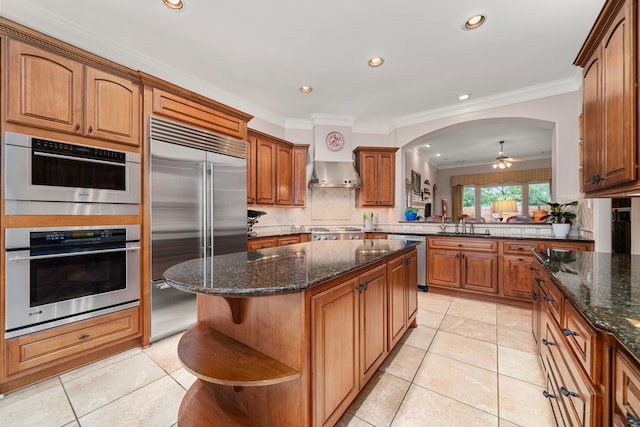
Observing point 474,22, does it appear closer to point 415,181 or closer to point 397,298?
point 397,298

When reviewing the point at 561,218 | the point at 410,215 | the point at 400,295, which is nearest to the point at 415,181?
the point at 410,215

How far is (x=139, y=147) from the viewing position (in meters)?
2.32

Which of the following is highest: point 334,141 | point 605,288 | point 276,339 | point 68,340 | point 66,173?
point 334,141

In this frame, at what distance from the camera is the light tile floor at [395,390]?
1.50 m

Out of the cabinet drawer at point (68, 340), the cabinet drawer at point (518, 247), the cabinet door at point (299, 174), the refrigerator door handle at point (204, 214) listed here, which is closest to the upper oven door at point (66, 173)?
the refrigerator door handle at point (204, 214)

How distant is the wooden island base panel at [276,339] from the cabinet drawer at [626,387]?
0.93 metres

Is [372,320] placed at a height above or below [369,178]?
below

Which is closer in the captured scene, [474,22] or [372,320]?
[372,320]

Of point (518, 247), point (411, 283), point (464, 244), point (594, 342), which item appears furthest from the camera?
point (464, 244)

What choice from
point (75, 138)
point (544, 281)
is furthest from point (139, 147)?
point (544, 281)

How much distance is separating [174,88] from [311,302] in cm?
255

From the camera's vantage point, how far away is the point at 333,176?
4.48 m

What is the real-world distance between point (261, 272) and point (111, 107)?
2088 mm

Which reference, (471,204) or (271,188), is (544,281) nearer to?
(271,188)
